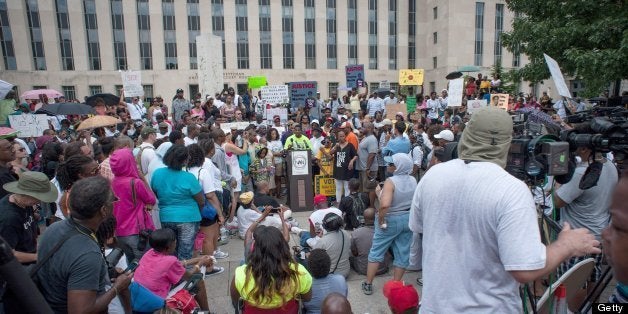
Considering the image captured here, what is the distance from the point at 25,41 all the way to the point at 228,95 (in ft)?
92.5

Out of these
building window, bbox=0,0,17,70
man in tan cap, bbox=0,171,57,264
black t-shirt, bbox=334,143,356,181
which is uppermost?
building window, bbox=0,0,17,70

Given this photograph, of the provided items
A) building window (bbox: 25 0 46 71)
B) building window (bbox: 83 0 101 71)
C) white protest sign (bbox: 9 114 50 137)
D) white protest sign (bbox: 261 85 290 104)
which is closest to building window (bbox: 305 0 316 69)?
building window (bbox: 83 0 101 71)

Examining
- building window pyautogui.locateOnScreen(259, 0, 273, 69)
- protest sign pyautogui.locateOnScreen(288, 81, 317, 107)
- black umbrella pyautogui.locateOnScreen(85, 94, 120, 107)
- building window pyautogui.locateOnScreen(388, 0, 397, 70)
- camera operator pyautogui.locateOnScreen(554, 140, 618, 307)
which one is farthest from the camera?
building window pyautogui.locateOnScreen(388, 0, 397, 70)

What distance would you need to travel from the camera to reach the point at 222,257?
6.32 meters

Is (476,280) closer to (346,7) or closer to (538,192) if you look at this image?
(538,192)

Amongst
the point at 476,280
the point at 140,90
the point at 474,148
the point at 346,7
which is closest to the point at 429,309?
the point at 476,280

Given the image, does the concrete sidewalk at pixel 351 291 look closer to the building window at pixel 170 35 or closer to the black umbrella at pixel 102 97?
the black umbrella at pixel 102 97

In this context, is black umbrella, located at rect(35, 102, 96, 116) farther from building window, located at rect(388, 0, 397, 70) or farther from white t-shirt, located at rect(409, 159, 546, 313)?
building window, located at rect(388, 0, 397, 70)

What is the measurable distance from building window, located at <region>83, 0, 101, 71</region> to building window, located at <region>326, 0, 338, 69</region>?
21.4m

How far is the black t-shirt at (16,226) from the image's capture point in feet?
10.3

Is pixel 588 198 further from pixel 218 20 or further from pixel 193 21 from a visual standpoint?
pixel 193 21

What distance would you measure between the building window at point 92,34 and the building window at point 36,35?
3.68m

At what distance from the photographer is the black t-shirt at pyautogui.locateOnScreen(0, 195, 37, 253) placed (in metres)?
3.13

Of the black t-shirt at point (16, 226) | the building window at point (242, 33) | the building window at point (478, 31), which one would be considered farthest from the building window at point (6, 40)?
the building window at point (478, 31)
